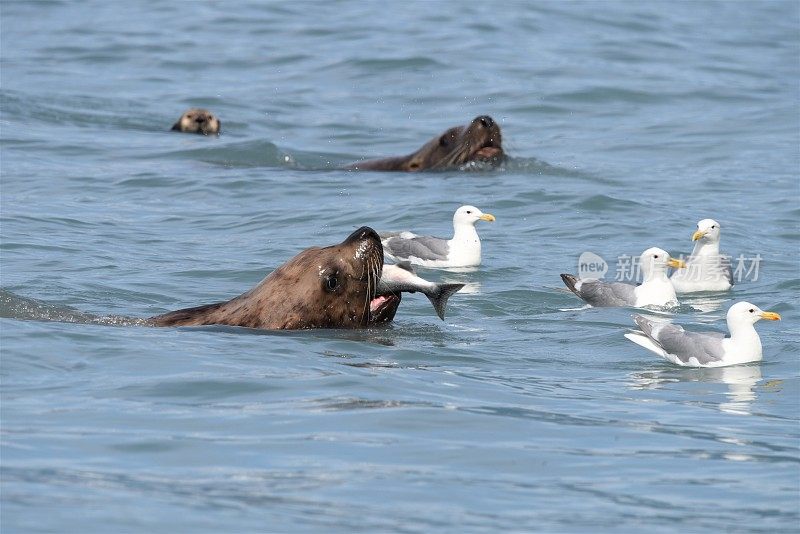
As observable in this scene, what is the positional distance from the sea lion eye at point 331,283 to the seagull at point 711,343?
1.83m

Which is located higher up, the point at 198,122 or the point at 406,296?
the point at 198,122

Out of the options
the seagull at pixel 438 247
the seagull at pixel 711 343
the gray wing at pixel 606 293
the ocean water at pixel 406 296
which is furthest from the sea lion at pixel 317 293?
the seagull at pixel 438 247

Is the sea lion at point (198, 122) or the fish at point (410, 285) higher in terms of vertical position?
the sea lion at point (198, 122)

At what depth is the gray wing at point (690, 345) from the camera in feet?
30.4

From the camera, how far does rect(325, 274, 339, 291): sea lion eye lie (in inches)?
348

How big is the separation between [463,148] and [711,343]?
759 centimetres

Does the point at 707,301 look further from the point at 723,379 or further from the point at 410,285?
the point at 410,285

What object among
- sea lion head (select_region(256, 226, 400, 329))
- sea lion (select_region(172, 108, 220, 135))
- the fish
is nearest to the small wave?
Result: sea lion head (select_region(256, 226, 400, 329))

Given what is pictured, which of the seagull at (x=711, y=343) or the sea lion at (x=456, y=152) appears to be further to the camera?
the sea lion at (x=456, y=152)

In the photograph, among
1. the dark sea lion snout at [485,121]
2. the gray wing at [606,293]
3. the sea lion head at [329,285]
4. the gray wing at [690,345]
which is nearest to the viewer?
the sea lion head at [329,285]

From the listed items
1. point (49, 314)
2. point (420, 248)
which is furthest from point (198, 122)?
point (49, 314)

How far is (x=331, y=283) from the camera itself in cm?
885

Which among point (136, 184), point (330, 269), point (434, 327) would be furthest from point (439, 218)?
point (330, 269)

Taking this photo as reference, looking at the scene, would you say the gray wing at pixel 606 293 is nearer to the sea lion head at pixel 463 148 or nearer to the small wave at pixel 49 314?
the small wave at pixel 49 314
